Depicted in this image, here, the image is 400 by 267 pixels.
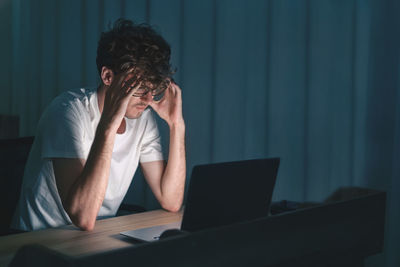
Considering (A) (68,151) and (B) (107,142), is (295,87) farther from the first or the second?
(A) (68,151)

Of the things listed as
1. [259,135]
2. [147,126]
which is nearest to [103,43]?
[147,126]

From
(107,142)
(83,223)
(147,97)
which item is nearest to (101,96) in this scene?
(147,97)

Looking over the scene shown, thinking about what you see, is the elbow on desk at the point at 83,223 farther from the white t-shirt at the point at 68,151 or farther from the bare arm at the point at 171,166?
the bare arm at the point at 171,166

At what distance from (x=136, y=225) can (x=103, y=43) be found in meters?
0.69

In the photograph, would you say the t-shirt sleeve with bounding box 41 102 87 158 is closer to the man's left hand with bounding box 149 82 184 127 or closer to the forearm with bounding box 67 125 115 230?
the forearm with bounding box 67 125 115 230

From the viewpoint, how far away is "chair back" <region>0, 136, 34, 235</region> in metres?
1.52

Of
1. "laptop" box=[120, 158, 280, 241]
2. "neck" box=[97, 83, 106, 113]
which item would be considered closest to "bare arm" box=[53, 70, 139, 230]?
"neck" box=[97, 83, 106, 113]

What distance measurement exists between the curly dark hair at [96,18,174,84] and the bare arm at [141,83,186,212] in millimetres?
220

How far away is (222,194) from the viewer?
905mm

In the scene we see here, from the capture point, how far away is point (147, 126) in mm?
1719

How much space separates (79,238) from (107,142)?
0.32 meters

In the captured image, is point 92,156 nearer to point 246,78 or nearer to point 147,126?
point 147,126

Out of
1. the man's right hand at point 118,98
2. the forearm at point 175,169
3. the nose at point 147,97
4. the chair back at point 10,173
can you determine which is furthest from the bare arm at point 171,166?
the chair back at point 10,173

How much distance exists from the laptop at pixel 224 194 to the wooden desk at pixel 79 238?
240mm
